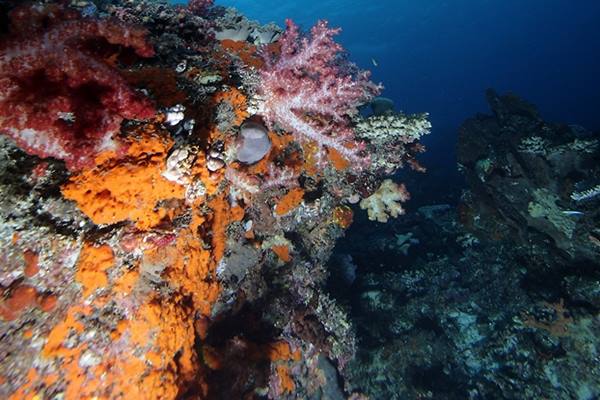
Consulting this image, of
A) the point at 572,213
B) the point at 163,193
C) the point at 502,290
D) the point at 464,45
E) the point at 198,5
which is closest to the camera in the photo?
the point at 163,193

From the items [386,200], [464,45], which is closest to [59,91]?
[386,200]

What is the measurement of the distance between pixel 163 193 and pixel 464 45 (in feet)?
249

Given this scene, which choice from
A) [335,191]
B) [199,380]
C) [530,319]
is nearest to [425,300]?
[530,319]

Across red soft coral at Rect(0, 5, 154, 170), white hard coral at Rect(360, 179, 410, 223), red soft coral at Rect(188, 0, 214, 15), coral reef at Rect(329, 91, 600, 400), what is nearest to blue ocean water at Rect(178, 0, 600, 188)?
coral reef at Rect(329, 91, 600, 400)

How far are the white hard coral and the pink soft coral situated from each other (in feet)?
4.90

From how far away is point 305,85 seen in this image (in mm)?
3982

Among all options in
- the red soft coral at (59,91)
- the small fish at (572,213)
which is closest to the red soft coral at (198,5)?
the red soft coral at (59,91)

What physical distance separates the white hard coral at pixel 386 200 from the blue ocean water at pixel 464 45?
1775 inches

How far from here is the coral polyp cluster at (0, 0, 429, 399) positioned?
8.74 ft

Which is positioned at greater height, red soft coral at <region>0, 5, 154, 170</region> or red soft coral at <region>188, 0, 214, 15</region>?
red soft coral at <region>188, 0, 214, 15</region>

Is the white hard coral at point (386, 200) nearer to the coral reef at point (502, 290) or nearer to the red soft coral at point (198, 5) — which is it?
the coral reef at point (502, 290)

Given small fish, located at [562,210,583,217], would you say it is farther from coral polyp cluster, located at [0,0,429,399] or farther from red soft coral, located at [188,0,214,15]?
red soft coral, located at [188,0,214,15]

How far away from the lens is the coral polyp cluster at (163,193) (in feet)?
8.74

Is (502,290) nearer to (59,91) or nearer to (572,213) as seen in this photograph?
(572,213)
